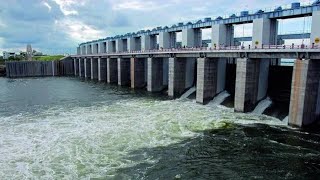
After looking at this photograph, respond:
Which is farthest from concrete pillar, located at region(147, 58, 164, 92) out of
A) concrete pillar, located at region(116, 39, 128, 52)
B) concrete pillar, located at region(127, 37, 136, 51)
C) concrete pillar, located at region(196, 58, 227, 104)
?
concrete pillar, located at region(116, 39, 128, 52)

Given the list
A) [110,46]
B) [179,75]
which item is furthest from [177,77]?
[110,46]

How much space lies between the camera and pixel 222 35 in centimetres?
4719

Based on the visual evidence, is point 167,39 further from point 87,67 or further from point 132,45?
point 87,67

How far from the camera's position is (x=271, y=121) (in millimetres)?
33156

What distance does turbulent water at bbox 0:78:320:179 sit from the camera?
2036 centimetres

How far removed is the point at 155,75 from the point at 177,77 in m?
8.48

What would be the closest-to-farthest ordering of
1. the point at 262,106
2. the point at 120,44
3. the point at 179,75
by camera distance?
the point at 262,106
the point at 179,75
the point at 120,44

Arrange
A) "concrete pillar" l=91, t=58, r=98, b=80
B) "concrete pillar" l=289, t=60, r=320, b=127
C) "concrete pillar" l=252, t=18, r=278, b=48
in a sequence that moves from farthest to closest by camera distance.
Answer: "concrete pillar" l=91, t=58, r=98, b=80, "concrete pillar" l=252, t=18, r=278, b=48, "concrete pillar" l=289, t=60, r=320, b=127

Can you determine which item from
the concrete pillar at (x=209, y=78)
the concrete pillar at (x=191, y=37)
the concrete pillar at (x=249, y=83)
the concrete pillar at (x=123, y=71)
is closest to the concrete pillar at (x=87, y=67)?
the concrete pillar at (x=123, y=71)

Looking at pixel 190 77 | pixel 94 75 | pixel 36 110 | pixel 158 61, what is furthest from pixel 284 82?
pixel 94 75

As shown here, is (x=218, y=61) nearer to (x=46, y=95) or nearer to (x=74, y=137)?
(x=74, y=137)

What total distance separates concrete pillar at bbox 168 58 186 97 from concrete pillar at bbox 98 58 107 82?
3749 cm

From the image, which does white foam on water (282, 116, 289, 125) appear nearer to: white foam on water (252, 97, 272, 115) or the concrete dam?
the concrete dam

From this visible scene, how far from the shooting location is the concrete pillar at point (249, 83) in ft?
121
